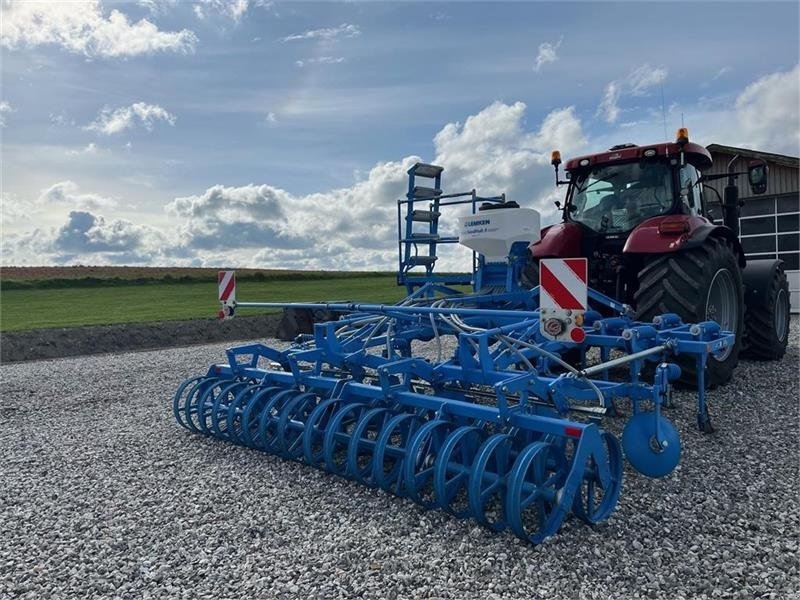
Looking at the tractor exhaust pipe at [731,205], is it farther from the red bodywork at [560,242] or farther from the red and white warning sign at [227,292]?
the red and white warning sign at [227,292]

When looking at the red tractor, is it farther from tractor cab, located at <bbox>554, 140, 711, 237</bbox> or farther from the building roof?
the building roof

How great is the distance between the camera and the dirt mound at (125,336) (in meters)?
12.7

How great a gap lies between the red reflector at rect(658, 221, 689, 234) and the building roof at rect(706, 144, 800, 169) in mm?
10582

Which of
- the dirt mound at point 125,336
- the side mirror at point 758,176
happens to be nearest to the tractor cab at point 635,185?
the side mirror at point 758,176

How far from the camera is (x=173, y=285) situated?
1160 inches

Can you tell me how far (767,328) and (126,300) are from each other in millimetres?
20054

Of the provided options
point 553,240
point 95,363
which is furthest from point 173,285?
point 553,240

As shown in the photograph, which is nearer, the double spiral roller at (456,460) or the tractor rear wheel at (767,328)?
the double spiral roller at (456,460)

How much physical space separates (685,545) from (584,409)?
808mm

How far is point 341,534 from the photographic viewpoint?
328cm

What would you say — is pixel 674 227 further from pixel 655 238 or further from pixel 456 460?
pixel 456 460

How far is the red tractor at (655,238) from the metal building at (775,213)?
8431 mm

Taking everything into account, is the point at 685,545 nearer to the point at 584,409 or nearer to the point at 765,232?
the point at 584,409

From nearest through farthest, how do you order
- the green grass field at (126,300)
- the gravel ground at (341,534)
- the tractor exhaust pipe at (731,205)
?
1. the gravel ground at (341,534)
2. the tractor exhaust pipe at (731,205)
3. the green grass field at (126,300)
